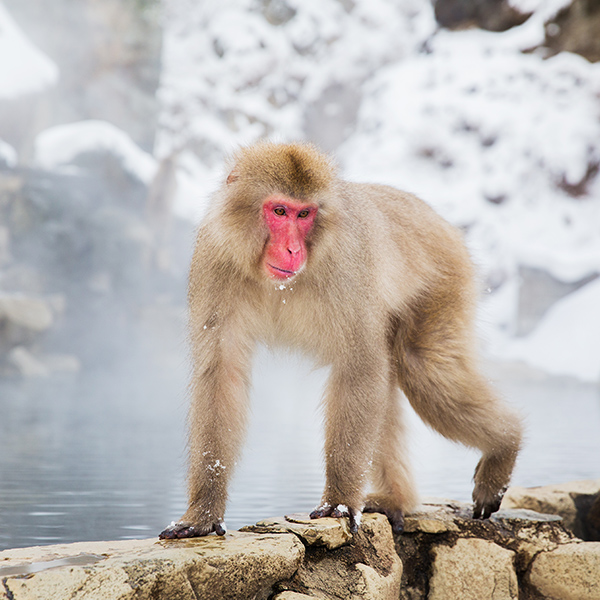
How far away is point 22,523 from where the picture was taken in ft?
8.48

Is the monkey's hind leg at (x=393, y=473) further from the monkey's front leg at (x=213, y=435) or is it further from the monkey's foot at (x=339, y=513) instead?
the monkey's front leg at (x=213, y=435)

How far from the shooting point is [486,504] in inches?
93.7

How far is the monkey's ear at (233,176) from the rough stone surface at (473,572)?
1.32 meters

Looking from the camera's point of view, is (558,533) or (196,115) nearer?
(558,533)

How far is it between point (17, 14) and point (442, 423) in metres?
15.6

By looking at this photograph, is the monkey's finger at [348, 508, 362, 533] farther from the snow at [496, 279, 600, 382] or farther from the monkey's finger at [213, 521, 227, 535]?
the snow at [496, 279, 600, 382]

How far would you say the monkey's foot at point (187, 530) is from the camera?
1.87 meters

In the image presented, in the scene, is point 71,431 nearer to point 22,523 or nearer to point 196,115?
point 22,523

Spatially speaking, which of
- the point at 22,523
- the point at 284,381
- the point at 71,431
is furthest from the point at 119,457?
the point at 284,381

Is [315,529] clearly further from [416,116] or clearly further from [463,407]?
[416,116]

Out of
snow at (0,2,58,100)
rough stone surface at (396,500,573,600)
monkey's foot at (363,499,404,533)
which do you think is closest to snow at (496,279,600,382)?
snow at (0,2,58,100)

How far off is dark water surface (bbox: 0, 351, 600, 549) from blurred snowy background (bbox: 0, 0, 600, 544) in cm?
12

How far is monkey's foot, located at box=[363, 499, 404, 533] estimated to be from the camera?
7.62ft

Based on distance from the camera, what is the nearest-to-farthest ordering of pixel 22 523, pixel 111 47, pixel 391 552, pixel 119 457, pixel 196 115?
1. pixel 391 552
2. pixel 22 523
3. pixel 119 457
4. pixel 111 47
5. pixel 196 115
